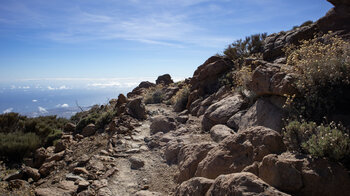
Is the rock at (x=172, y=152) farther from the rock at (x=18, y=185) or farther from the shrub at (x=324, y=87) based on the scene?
the rock at (x=18, y=185)

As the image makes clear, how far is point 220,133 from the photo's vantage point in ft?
19.6

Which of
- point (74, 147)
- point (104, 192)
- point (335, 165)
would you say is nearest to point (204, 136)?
point (104, 192)

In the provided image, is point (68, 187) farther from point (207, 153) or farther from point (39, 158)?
point (207, 153)

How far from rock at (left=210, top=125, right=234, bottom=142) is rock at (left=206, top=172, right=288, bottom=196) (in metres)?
2.99

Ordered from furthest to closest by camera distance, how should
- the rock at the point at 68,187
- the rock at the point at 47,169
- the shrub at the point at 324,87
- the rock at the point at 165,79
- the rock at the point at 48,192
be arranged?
the rock at the point at 165,79 < the rock at the point at 47,169 < the rock at the point at 68,187 < the rock at the point at 48,192 < the shrub at the point at 324,87

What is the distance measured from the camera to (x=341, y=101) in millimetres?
4371

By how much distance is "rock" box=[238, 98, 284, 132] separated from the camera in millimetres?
4986

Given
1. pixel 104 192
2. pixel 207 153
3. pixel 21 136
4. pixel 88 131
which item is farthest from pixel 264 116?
pixel 21 136

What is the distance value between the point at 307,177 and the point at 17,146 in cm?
877

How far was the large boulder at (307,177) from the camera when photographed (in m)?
2.76

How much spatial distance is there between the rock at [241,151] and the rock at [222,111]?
2.92m

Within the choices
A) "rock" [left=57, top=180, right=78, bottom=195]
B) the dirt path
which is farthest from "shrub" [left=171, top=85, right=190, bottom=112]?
"rock" [left=57, top=180, right=78, bottom=195]

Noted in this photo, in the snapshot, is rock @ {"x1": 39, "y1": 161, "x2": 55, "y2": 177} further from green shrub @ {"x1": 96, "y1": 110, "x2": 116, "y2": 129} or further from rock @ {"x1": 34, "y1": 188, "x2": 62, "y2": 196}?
green shrub @ {"x1": 96, "y1": 110, "x2": 116, "y2": 129}

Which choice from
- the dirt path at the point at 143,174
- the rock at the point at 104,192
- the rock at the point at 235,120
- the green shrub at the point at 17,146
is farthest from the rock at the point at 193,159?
the green shrub at the point at 17,146
